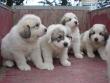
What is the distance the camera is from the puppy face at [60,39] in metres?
4.63

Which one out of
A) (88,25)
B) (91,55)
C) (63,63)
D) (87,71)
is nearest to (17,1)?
(88,25)

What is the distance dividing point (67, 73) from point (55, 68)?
0.40 metres

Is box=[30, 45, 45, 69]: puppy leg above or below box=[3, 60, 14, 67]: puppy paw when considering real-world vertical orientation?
above

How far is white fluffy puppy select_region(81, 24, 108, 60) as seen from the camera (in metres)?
5.72

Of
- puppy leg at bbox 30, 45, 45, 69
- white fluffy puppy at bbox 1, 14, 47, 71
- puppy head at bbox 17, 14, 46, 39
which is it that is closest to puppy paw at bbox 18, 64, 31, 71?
white fluffy puppy at bbox 1, 14, 47, 71

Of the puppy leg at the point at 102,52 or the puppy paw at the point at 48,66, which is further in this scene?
the puppy leg at the point at 102,52

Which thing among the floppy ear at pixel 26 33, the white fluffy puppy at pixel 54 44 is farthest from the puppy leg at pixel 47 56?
the floppy ear at pixel 26 33

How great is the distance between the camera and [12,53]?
4.63m

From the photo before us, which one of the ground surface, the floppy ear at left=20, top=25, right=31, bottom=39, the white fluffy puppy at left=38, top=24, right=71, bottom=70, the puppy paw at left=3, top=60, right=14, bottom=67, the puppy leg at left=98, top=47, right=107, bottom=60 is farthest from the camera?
the puppy leg at left=98, top=47, right=107, bottom=60

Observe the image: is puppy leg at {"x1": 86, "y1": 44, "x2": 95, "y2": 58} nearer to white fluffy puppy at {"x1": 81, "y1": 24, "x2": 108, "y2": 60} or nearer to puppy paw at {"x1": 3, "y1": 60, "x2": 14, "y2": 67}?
white fluffy puppy at {"x1": 81, "y1": 24, "x2": 108, "y2": 60}

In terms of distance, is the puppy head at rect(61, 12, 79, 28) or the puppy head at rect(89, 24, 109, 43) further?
the puppy head at rect(61, 12, 79, 28)

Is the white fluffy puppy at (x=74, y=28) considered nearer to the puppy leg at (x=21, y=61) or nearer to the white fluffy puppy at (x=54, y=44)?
the white fluffy puppy at (x=54, y=44)

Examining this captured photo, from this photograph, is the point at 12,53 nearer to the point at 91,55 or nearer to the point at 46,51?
the point at 46,51

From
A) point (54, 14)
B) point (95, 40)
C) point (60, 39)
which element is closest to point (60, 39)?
point (60, 39)
